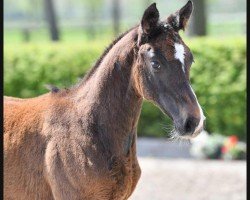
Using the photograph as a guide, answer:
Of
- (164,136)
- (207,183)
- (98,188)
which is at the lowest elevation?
(164,136)

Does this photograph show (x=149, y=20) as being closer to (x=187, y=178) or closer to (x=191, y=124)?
(x=191, y=124)

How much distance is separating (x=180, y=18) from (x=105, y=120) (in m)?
0.77

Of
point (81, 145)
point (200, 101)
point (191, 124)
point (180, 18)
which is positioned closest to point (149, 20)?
point (180, 18)

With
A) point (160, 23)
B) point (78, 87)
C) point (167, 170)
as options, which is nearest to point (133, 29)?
point (160, 23)

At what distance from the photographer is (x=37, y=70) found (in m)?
10.9

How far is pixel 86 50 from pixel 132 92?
22.0ft

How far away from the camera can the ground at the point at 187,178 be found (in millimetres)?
7719

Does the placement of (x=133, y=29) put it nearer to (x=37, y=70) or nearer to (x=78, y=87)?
(x=78, y=87)

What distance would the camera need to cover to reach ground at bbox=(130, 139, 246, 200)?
7.72m

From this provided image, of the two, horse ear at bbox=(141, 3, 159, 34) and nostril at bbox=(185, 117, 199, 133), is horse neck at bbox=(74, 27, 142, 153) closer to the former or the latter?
horse ear at bbox=(141, 3, 159, 34)

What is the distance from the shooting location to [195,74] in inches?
404

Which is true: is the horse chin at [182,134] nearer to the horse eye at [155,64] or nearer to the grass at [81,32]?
the horse eye at [155,64]

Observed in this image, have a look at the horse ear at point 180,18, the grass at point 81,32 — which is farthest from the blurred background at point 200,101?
the grass at point 81,32

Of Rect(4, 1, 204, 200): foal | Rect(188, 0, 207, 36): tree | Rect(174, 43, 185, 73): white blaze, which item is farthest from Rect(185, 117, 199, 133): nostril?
Rect(188, 0, 207, 36): tree
